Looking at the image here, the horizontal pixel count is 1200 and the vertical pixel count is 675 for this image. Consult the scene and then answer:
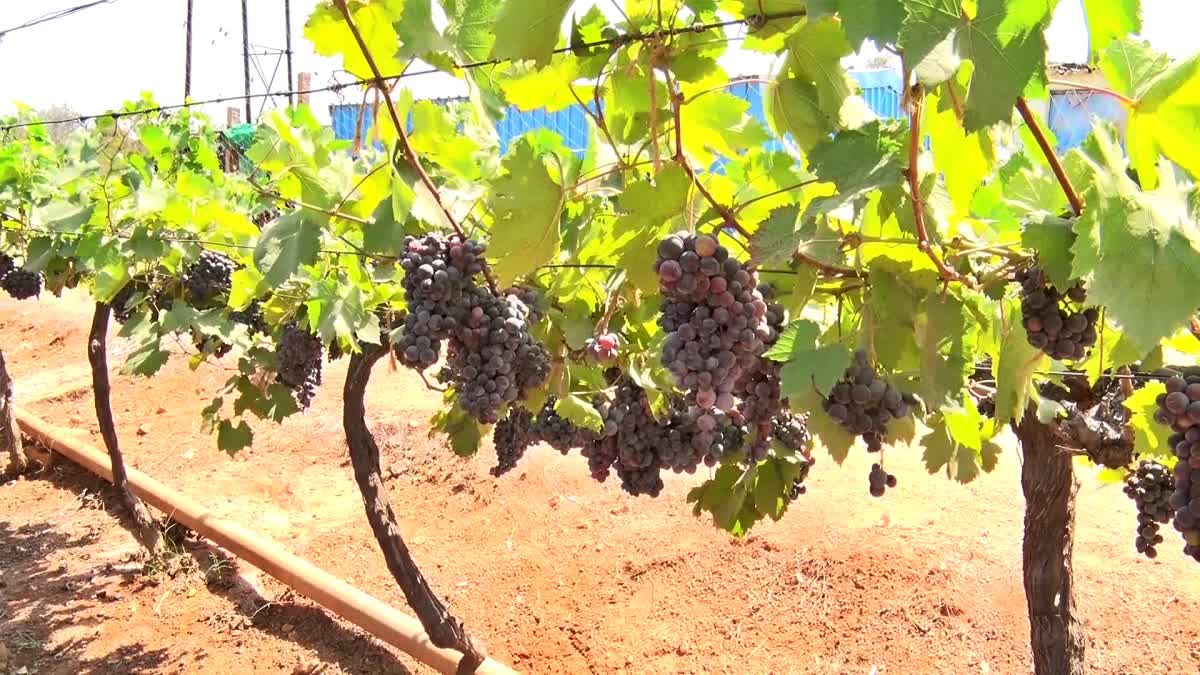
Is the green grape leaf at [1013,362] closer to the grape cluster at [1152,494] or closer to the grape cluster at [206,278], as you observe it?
the grape cluster at [1152,494]

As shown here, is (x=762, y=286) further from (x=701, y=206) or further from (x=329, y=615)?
(x=329, y=615)

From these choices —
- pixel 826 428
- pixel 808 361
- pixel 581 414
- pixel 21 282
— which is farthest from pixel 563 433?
pixel 21 282

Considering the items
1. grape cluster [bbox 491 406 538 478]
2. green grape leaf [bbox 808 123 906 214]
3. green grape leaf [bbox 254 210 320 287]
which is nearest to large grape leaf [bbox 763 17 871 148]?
green grape leaf [bbox 808 123 906 214]

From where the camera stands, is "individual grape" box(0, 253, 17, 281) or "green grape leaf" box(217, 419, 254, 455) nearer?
"green grape leaf" box(217, 419, 254, 455)

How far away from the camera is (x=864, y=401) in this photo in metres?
1.48

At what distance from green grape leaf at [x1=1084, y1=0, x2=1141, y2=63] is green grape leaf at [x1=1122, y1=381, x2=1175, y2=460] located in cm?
97

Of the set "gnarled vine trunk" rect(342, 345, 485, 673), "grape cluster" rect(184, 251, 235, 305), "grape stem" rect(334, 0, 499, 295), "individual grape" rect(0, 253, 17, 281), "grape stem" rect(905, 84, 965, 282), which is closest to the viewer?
"grape stem" rect(905, 84, 965, 282)

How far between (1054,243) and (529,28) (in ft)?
2.53

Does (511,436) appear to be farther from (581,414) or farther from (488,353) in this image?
(488,353)

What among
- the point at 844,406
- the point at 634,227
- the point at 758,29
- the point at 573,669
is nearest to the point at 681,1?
the point at 758,29

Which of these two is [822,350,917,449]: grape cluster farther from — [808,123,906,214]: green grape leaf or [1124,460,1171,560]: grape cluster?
[1124,460,1171,560]: grape cluster

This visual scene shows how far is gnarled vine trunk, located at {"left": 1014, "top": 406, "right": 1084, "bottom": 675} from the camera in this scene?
92.0 inches

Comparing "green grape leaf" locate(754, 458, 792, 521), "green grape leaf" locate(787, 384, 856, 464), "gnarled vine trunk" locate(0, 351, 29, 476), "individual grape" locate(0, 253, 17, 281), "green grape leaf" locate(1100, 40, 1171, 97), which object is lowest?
"gnarled vine trunk" locate(0, 351, 29, 476)

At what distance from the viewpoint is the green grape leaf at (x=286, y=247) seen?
213cm
